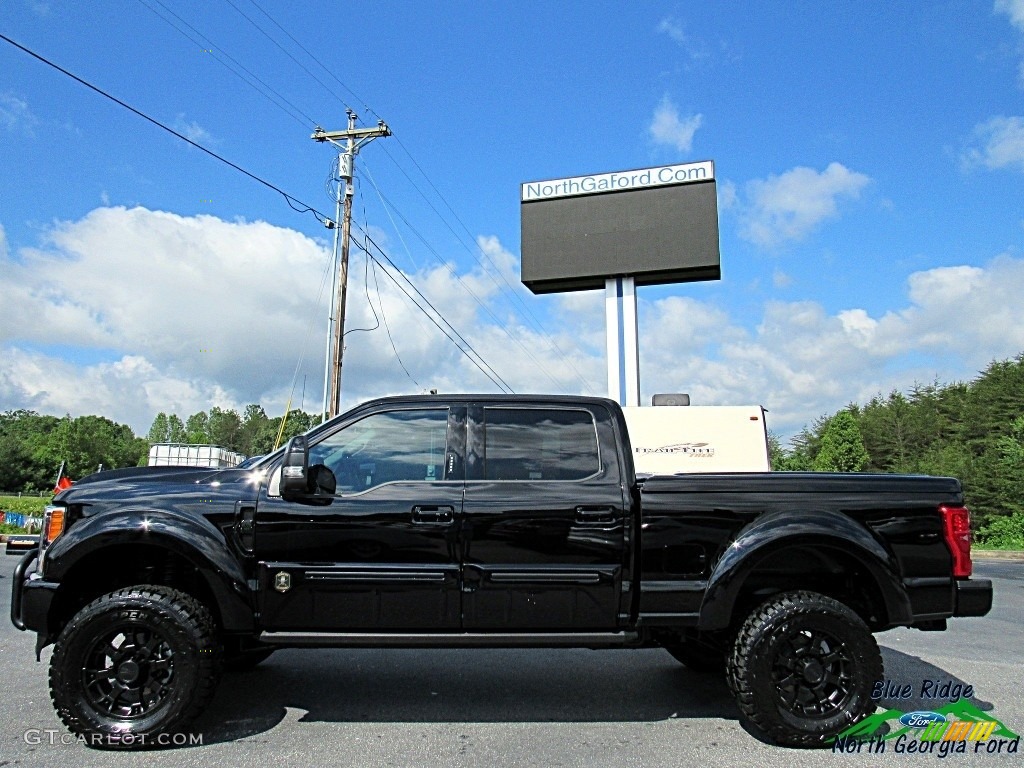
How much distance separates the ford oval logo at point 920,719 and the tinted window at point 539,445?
2.42 m

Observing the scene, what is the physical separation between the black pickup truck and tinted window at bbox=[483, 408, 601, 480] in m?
0.06

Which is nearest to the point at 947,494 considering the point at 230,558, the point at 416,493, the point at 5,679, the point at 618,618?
the point at 618,618

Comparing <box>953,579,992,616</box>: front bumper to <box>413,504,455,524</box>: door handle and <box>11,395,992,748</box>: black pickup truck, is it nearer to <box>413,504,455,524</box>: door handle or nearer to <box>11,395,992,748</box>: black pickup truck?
<box>11,395,992,748</box>: black pickup truck

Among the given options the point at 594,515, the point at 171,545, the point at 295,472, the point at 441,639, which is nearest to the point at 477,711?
the point at 441,639

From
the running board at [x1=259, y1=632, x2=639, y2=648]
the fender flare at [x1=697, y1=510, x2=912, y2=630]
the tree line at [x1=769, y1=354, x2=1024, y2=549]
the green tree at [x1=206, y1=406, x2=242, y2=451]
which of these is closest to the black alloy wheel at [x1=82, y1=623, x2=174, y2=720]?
the running board at [x1=259, y1=632, x2=639, y2=648]

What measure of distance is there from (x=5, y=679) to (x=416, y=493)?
3.46 m

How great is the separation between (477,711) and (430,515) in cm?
138

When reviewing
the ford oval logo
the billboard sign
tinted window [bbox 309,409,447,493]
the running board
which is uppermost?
the billboard sign

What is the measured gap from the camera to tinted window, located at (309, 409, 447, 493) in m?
4.25

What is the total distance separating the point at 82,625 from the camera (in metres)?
3.81

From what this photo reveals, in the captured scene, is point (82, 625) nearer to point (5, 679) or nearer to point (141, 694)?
point (141, 694)

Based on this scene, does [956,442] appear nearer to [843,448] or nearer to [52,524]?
[843,448]

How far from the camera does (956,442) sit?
5269 centimetres

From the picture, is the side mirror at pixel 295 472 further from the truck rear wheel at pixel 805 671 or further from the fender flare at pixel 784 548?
the truck rear wheel at pixel 805 671
